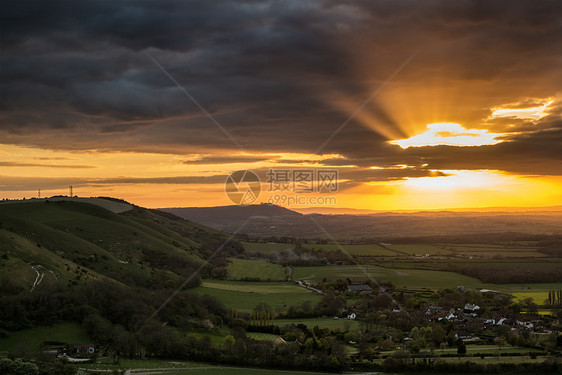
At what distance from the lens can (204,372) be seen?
41.0 metres

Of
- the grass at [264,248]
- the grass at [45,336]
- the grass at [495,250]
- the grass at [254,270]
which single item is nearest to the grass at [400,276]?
the grass at [254,270]

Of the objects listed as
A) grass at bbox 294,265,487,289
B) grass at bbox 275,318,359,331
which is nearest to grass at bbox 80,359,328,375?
grass at bbox 275,318,359,331

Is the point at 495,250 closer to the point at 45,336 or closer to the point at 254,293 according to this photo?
the point at 254,293

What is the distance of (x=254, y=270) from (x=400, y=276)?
32.6m

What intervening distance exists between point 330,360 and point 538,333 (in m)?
26.4

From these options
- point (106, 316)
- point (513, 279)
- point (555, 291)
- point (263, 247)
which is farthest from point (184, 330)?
point (263, 247)

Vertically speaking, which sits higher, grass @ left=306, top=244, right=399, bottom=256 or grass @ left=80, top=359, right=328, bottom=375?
grass @ left=306, top=244, right=399, bottom=256

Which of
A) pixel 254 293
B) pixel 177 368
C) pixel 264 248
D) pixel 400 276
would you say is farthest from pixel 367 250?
pixel 177 368

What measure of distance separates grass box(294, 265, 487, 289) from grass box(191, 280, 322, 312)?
12926mm

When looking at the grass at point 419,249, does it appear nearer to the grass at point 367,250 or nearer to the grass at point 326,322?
the grass at point 367,250

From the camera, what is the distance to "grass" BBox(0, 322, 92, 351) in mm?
41459

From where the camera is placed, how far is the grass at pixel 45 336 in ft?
136

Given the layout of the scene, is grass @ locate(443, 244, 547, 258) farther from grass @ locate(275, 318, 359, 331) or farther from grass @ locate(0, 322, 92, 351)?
grass @ locate(0, 322, 92, 351)

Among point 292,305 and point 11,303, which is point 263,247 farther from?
point 11,303
